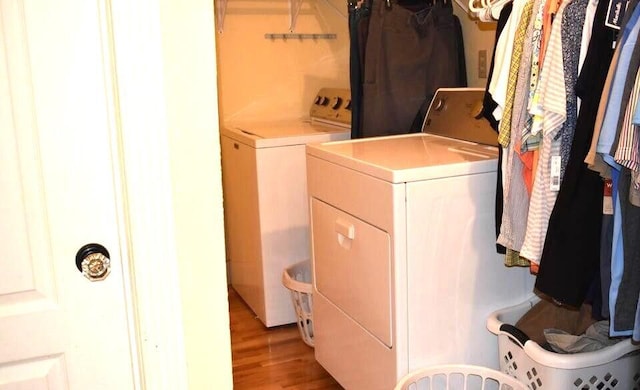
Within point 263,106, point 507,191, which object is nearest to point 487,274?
point 507,191

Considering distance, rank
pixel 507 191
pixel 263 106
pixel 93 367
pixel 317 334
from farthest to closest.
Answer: pixel 263 106
pixel 317 334
pixel 507 191
pixel 93 367

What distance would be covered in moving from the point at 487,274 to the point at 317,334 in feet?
2.62

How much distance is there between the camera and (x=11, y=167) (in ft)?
4.05

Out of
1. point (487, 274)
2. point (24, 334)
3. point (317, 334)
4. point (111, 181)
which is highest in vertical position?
point (111, 181)

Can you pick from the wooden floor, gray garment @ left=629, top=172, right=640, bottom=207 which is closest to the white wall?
gray garment @ left=629, top=172, right=640, bottom=207

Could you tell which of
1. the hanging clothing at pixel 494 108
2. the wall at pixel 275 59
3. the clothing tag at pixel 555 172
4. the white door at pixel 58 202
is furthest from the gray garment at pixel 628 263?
the wall at pixel 275 59

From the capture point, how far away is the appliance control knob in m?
3.25

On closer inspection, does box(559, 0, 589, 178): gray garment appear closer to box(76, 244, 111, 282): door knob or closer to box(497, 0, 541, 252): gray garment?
box(497, 0, 541, 252): gray garment

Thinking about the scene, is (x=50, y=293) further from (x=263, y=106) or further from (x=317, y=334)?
(x=263, y=106)

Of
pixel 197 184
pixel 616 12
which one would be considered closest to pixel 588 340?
pixel 616 12

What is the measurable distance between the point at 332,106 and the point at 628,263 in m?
2.05

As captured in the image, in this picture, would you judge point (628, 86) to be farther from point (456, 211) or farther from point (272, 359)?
point (272, 359)

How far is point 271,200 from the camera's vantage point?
291 centimetres

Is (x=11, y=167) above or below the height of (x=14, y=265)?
above
